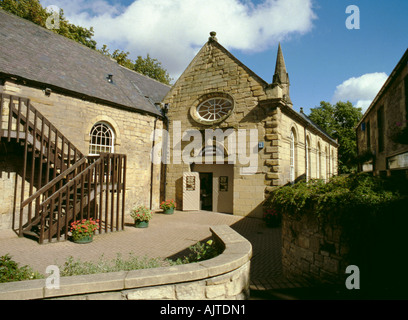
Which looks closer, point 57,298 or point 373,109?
point 57,298

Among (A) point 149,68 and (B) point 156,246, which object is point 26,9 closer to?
(A) point 149,68

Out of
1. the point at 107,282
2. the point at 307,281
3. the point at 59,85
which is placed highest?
the point at 59,85

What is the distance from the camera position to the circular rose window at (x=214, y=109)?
13.2 meters

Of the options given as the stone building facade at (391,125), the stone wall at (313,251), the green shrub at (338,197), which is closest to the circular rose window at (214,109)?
the stone building facade at (391,125)

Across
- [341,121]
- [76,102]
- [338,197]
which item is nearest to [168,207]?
[76,102]

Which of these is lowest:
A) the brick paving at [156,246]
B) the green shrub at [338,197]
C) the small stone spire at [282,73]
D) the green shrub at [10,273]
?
the brick paving at [156,246]

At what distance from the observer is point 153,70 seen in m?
28.4

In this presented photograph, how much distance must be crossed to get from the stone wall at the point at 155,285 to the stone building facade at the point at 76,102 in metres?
7.55

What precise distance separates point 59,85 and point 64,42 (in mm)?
5016

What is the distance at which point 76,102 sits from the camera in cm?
1060

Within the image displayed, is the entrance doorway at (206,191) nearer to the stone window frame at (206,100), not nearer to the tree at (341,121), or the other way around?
the stone window frame at (206,100)

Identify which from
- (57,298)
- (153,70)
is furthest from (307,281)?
(153,70)

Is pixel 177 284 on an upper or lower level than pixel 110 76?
lower
